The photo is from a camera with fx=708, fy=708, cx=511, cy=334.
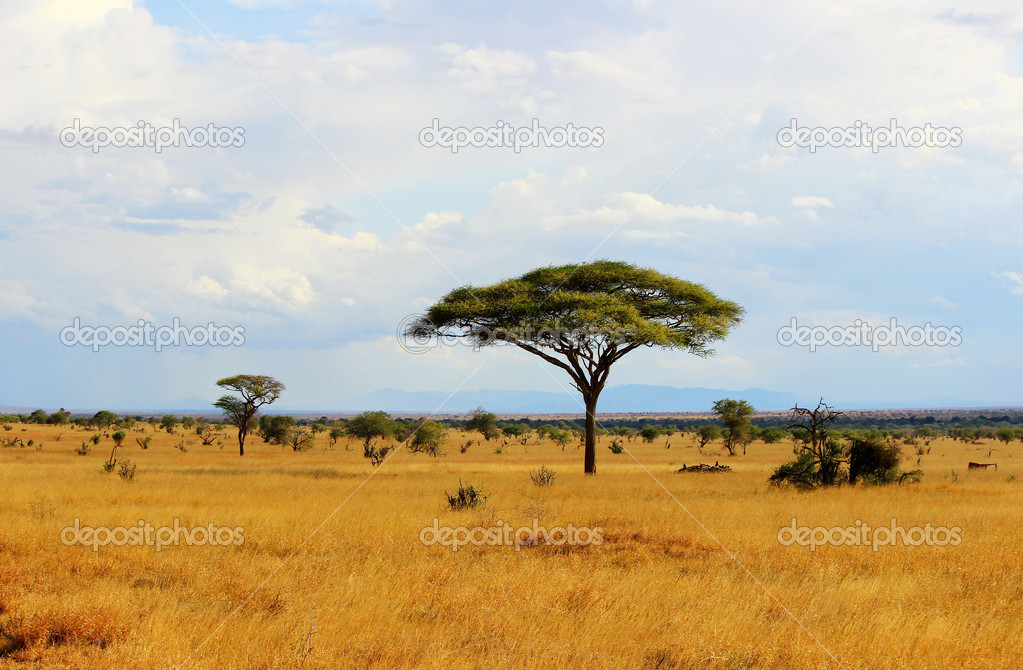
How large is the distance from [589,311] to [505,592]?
20.0 metres

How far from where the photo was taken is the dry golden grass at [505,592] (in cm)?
720

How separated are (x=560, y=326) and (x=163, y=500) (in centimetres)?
1575

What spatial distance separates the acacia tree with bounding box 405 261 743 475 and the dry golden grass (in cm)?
1221

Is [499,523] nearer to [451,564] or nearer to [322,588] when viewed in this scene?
[451,564]

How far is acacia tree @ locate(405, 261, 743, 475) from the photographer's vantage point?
29234 millimetres

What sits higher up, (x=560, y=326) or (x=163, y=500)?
(x=560, y=326)

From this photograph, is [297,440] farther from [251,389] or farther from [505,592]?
[505,592]

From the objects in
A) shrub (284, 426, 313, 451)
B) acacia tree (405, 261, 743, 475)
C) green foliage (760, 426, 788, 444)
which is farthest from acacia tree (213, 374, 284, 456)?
green foliage (760, 426, 788, 444)

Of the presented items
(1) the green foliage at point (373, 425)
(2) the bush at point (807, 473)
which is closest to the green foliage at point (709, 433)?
(1) the green foliage at point (373, 425)

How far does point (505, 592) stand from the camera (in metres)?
9.15

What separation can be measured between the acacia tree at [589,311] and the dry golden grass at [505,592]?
12.2m

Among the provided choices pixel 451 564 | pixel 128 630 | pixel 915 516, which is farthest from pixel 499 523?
pixel 915 516

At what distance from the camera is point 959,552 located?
12.2 metres

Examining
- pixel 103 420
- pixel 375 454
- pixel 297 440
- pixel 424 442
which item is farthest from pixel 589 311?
pixel 103 420
